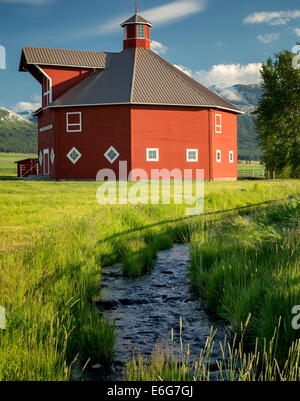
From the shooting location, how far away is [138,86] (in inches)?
1081

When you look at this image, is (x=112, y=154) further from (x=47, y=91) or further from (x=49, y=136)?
(x=47, y=91)

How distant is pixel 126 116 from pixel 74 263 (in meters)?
21.2

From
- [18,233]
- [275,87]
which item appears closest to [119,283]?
[18,233]

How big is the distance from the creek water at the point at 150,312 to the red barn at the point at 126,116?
19.7 meters

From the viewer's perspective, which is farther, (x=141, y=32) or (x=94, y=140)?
(x=141, y=32)

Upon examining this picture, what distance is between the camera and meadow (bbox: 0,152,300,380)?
353 cm

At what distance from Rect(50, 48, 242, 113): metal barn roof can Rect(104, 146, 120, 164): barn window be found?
2.94m

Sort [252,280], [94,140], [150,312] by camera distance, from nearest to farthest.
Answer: [252,280], [150,312], [94,140]

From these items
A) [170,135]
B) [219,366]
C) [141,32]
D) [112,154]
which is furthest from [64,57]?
[219,366]

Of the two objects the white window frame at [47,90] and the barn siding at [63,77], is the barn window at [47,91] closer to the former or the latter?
the white window frame at [47,90]

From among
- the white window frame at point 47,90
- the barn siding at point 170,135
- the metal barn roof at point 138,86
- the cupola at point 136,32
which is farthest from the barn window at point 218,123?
the white window frame at point 47,90

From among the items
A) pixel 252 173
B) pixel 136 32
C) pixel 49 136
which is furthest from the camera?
pixel 252 173

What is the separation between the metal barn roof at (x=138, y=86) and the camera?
26797 millimetres

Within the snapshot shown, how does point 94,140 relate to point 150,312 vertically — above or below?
above
